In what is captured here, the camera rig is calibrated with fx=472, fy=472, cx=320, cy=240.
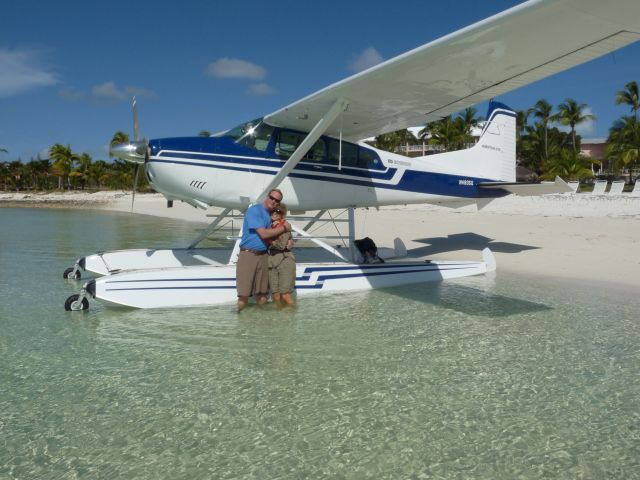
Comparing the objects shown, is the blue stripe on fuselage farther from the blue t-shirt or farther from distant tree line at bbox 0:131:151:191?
distant tree line at bbox 0:131:151:191

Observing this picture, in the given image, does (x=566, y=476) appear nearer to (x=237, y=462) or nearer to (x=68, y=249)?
(x=237, y=462)

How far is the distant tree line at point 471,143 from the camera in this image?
41753mm

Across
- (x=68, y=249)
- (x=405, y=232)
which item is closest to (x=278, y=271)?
(x=68, y=249)

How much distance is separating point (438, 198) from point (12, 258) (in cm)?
967

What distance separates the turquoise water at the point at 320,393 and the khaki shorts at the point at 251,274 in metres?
0.27

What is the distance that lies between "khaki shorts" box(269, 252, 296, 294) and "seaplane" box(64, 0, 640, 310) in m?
0.67

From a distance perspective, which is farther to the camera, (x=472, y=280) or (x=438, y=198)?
(x=438, y=198)

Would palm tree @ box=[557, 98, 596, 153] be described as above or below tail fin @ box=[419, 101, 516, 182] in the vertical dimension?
above

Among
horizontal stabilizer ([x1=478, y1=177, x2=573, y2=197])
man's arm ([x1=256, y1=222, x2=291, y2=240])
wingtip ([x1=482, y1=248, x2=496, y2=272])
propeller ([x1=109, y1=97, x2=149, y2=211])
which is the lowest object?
wingtip ([x1=482, y1=248, x2=496, y2=272])

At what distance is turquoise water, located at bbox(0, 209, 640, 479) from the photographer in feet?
8.57

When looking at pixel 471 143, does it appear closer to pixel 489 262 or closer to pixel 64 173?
pixel 489 262

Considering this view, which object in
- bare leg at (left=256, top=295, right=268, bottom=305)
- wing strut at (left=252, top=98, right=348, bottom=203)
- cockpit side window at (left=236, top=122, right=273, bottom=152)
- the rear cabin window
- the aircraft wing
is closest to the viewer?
the aircraft wing

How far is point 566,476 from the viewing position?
2.48 meters

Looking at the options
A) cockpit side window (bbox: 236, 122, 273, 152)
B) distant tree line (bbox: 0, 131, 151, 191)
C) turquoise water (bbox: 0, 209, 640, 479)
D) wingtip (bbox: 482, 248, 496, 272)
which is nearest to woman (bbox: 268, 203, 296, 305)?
turquoise water (bbox: 0, 209, 640, 479)
